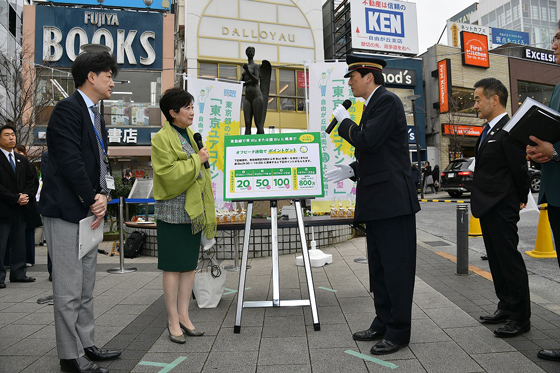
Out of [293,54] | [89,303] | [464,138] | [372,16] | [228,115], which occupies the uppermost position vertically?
[372,16]

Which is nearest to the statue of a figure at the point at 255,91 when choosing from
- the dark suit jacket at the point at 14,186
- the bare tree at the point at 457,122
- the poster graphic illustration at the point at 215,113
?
the poster graphic illustration at the point at 215,113

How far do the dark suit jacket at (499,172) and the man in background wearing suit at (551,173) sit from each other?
211 mm

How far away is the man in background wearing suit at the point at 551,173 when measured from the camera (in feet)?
8.63

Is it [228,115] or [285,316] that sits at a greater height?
[228,115]

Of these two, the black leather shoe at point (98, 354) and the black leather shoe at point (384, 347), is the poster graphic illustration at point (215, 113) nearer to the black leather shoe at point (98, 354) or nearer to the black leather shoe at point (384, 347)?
the black leather shoe at point (98, 354)

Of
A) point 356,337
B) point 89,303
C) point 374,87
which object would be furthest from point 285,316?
point 374,87

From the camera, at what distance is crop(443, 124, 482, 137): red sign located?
2589cm

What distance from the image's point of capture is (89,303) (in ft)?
8.97

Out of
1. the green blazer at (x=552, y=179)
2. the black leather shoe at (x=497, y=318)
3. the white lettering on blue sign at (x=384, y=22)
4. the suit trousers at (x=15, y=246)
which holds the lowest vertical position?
the black leather shoe at (x=497, y=318)

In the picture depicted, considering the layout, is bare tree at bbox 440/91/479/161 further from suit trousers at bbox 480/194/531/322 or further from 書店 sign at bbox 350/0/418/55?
suit trousers at bbox 480/194/531/322

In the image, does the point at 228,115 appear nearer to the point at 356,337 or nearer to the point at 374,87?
the point at 374,87

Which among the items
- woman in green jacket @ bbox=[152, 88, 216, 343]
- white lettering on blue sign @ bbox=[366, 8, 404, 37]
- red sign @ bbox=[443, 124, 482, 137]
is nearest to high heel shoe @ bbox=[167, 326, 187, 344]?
woman in green jacket @ bbox=[152, 88, 216, 343]

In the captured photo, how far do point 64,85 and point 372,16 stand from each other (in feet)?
64.9

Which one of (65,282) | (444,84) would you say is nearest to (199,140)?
(65,282)
